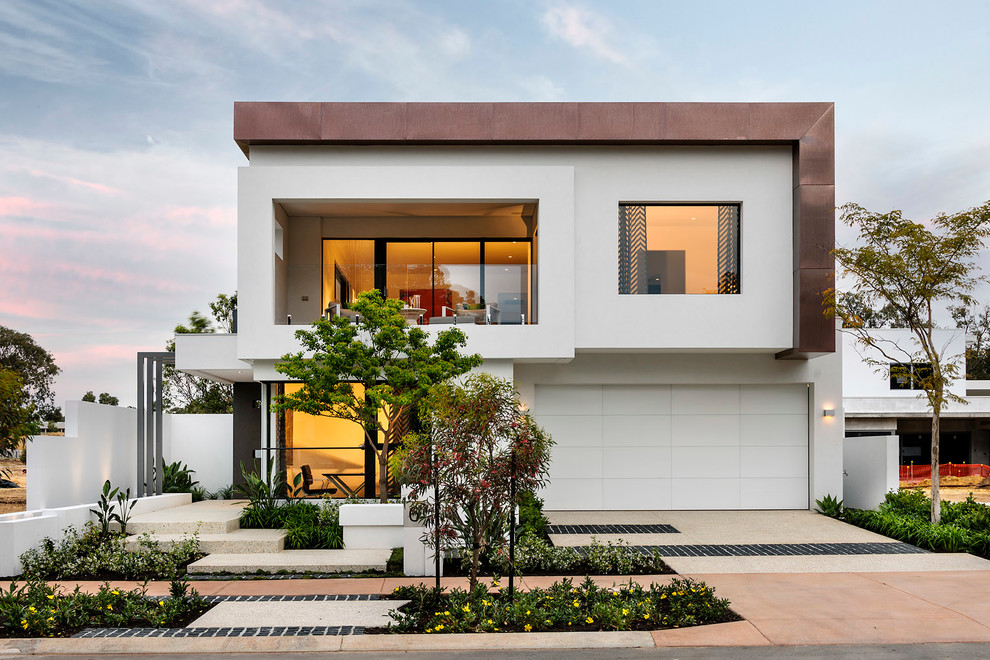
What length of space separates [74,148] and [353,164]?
31.4ft

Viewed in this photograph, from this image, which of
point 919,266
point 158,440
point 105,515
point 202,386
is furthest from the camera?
point 202,386

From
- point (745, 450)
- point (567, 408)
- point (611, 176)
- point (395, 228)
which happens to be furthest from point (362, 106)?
point (745, 450)

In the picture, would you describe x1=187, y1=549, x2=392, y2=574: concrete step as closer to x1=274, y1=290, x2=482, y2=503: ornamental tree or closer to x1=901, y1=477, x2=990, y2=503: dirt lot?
x1=274, y1=290, x2=482, y2=503: ornamental tree

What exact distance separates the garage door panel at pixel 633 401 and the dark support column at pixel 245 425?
7604mm

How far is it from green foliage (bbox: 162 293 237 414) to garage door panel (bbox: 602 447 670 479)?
16.2 m

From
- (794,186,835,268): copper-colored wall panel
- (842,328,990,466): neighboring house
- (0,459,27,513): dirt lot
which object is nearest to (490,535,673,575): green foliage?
(794,186,835,268): copper-colored wall panel

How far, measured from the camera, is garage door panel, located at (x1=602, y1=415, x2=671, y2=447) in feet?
50.3

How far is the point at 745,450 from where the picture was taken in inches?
604

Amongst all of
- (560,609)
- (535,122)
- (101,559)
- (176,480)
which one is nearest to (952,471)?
(535,122)

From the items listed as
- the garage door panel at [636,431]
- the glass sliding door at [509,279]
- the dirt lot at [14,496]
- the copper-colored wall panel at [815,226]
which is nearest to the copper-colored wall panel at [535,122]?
the glass sliding door at [509,279]

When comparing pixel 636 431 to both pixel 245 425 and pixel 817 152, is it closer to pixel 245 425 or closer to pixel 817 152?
pixel 817 152

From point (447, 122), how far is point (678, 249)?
5.21 meters

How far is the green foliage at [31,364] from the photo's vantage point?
137 feet

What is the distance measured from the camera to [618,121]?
14.1m
